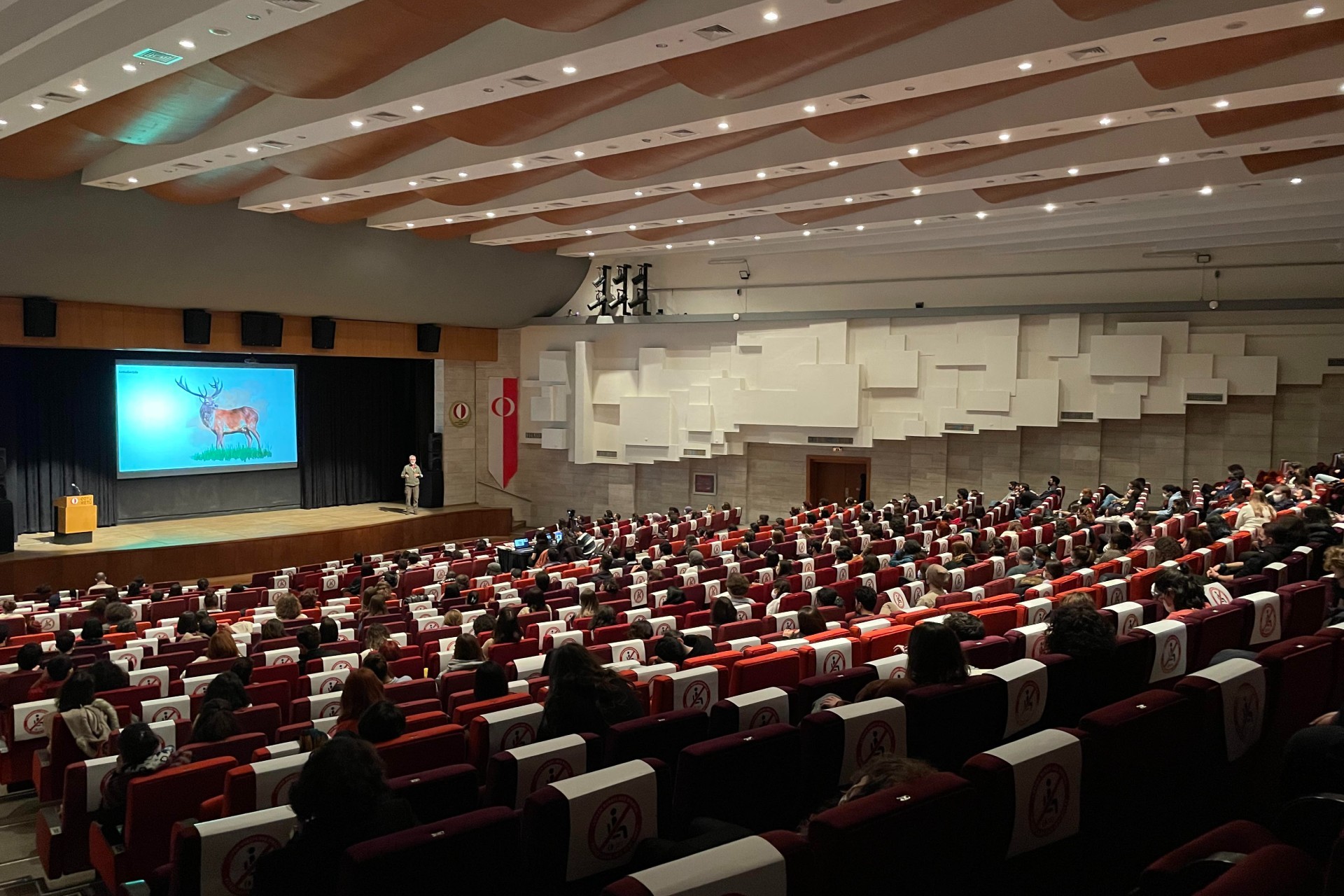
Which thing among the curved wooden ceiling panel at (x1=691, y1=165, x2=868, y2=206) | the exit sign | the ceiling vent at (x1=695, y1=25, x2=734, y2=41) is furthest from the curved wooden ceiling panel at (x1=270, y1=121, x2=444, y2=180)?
the ceiling vent at (x1=695, y1=25, x2=734, y2=41)

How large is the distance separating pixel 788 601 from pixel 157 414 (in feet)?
52.0

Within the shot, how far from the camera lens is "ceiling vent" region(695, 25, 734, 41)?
22.3 feet

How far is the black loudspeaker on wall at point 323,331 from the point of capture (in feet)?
64.1

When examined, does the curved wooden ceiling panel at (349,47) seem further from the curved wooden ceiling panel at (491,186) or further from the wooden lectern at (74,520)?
the wooden lectern at (74,520)

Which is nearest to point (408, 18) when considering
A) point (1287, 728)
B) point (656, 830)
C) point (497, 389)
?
point (656, 830)

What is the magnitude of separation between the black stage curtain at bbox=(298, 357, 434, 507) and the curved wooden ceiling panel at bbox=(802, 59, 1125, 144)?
15239 millimetres

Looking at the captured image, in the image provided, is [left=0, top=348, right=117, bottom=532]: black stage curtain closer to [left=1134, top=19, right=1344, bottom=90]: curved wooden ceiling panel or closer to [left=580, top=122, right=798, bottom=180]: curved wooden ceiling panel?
[left=580, top=122, right=798, bottom=180]: curved wooden ceiling panel

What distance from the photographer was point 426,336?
21641mm

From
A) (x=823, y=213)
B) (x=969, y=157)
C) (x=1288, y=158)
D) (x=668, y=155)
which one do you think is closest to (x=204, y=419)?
(x=668, y=155)

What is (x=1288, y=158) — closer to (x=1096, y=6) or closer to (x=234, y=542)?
(x=1096, y=6)

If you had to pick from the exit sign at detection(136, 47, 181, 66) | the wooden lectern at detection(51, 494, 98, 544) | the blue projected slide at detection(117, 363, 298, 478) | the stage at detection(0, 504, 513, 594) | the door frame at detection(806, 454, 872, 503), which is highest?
the exit sign at detection(136, 47, 181, 66)

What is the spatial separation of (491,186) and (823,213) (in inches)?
209

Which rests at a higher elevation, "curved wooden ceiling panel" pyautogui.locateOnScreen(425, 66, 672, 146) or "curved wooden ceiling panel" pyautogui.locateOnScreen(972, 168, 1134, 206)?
"curved wooden ceiling panel" pyautogui.locateOnScreen(972, 168, 1134, 206)

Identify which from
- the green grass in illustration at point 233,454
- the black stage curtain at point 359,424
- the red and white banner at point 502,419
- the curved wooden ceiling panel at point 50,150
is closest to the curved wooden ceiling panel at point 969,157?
the curved wooden ceiling panel at point 50,150
